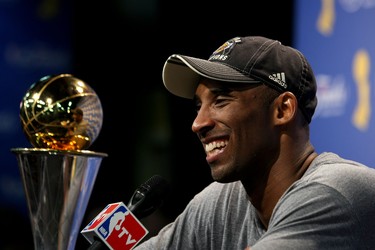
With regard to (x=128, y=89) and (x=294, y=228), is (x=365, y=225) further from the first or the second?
(x=128, y=89)

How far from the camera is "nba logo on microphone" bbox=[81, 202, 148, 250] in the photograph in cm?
181

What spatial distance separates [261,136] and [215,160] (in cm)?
13

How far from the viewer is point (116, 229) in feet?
5.98

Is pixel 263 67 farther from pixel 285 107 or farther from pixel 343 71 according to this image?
pixel 343 71

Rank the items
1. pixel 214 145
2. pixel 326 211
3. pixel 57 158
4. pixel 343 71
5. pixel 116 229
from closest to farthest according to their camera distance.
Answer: pixel 326 211
pixel 116 229
pixel 214 145
pixel 57 158
pixel 343 71

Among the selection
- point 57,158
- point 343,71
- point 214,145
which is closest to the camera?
point 214,145

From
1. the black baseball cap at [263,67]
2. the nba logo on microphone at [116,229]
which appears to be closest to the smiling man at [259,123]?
the black baseball cap at [263,67]

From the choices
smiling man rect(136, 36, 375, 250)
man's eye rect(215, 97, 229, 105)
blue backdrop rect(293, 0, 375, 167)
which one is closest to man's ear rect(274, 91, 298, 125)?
smiling man rect(136, 36, 375, 250)

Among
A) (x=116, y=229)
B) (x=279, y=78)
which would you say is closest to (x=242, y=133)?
(x=279, y=78)

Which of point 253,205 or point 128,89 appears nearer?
point 253,205

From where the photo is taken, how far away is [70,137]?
2.10 metres

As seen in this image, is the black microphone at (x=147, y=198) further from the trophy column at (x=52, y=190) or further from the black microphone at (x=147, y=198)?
the trophy column at (x=52, y=190)

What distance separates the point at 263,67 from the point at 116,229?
53 cm

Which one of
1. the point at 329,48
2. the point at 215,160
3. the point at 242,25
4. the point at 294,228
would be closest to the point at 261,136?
the point at 215,160
